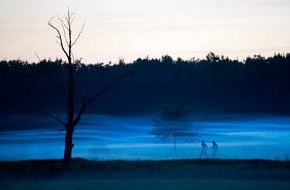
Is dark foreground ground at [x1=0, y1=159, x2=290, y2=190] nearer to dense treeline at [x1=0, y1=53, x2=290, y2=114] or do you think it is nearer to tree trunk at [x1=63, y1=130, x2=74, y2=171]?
tree trunk at [x1=63, y1=130, x2=74, y2=171]

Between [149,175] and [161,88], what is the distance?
50.0 meters

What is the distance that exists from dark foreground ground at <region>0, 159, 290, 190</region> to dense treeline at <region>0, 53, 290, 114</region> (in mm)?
37254

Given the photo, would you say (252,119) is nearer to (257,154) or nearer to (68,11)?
(257,154)

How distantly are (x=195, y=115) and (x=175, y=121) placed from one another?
1102 centimetres

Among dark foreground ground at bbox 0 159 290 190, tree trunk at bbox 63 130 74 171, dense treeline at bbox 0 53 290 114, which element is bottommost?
dark foreground ground at bbox 0 159 290 190

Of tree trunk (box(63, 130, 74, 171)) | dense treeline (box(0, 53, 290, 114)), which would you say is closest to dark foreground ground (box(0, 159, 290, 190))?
tree trunk (box(63, 130, 74, 171))

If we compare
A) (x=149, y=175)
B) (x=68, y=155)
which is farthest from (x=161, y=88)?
(x=149, y=175)

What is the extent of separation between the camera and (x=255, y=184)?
70.6 feet

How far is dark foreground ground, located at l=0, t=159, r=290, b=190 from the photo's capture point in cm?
2147

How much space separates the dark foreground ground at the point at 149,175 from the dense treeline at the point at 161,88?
1467 inches

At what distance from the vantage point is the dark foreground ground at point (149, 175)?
70.4 feet

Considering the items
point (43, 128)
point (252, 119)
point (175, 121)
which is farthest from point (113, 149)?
point (252, 119)

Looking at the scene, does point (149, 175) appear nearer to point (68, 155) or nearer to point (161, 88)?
point (68, 155)

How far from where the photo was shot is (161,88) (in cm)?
7519
